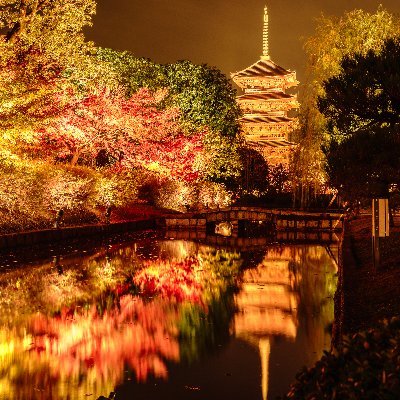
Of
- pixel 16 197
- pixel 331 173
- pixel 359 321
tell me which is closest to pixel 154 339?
pixel 359 321

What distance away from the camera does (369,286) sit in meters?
12.5

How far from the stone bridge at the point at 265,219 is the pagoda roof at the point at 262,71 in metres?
39.8

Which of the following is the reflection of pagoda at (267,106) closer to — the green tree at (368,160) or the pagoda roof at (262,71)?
the pagoda roof at (262,71)

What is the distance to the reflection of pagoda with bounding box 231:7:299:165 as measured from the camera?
223 ft

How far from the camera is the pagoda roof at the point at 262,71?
73562 millimetres

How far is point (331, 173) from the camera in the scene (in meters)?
12.0

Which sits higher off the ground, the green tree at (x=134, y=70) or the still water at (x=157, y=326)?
the green tree at (x=134, y=70)

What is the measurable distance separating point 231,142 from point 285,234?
1273 centimetres

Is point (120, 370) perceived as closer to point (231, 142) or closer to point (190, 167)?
point (190, 167)

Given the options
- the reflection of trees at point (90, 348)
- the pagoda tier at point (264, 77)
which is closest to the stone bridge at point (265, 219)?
the reflection of trees at point (90, 348)

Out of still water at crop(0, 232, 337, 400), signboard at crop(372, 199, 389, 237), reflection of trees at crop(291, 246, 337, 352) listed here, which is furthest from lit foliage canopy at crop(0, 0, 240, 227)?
signboard at crop(372, 199, 389, 237)

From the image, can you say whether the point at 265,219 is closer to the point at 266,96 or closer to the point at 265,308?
the point at 265,308

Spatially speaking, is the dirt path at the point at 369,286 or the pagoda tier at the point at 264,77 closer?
the dirt path at the point at 369,286

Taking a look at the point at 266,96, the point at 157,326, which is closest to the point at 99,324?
the point at 157,326
